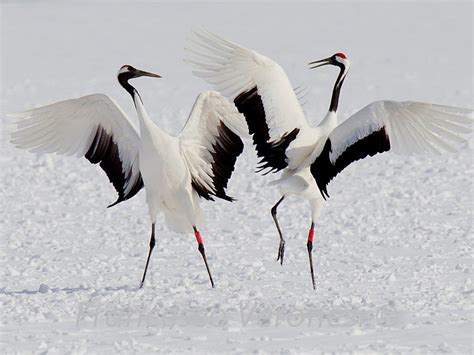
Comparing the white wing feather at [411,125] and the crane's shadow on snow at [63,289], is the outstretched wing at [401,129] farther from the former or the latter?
the crane's shadow on snow at [63,289]

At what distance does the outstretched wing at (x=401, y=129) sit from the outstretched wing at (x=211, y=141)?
1.33 meters

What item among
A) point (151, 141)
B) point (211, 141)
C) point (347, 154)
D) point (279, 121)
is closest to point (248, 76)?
point (279, 121)

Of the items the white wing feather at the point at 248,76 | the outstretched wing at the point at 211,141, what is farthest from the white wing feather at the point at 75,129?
the white wing feather at the point at 248,76

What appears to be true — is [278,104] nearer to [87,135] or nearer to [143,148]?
[143,148]

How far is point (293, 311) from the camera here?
7262 millimetres

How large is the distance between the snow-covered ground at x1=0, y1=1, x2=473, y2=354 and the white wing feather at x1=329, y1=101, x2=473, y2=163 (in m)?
1.16

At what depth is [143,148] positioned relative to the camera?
8.50m

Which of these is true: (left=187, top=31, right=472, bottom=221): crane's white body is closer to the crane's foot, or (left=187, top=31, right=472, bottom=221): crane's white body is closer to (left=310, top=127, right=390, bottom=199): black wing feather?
(left=310, top=127, right=390, bottom=199): black wing feather

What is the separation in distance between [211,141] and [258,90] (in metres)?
0.69

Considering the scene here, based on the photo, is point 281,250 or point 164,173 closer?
point 164,173

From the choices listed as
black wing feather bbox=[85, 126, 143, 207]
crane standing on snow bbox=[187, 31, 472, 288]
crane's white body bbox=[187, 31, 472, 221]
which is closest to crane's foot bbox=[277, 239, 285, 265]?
crane standing on snow bbox=[187, 31, 472, 288]

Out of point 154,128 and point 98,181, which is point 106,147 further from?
point 98,181

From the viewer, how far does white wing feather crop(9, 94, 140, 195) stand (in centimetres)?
876

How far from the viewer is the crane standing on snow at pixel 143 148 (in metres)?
8.63
